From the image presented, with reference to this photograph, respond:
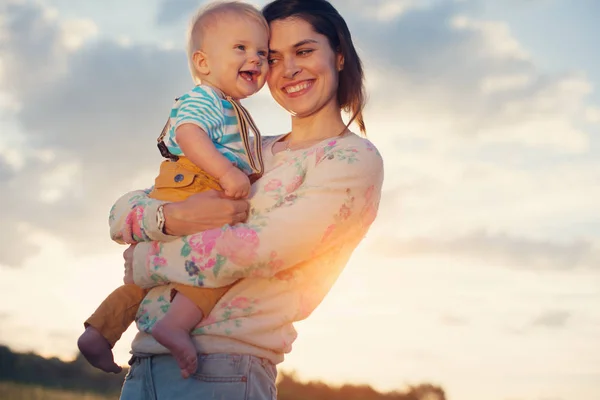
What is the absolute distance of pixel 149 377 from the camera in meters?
3.13

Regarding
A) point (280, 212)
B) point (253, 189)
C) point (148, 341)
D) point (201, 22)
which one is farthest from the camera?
point (201, 22)

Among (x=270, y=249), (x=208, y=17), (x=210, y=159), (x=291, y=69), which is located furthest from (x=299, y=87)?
(x=270, y=249)

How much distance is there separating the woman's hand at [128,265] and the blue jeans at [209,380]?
0.38 m

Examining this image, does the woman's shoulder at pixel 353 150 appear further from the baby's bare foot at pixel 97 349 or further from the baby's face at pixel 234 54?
the baby's bare foot at pixel 97 349

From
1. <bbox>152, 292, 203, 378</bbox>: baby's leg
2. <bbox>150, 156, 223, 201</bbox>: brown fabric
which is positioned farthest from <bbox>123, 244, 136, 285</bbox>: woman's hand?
<bbox>152, 292, 203, 378</bbox>: baby's leg

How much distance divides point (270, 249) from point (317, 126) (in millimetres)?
1168

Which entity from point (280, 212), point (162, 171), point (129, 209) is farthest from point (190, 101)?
point (280, 212)

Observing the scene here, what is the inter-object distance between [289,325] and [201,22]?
1577mm

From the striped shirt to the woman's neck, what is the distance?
0.47 metres

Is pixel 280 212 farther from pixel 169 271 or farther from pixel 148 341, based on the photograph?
pixel 148 341

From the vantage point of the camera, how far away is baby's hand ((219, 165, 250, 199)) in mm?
3158

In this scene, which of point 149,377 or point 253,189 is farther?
point 253,189

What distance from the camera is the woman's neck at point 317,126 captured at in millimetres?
3844

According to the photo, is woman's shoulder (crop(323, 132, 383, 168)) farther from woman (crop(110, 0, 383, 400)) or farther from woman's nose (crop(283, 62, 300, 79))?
woman's nose (crop(283, 62, 300, 79))
